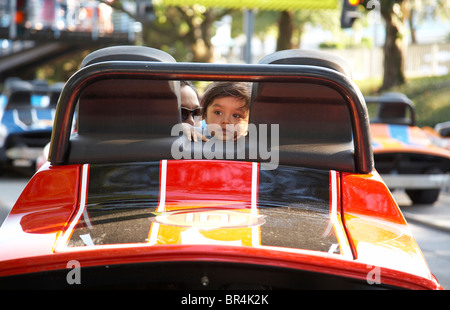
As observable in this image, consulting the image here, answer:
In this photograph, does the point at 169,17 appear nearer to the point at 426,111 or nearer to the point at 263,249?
the point at 426,111

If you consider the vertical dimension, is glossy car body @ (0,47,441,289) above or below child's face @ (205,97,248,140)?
below

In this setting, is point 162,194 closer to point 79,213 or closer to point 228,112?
point 79,213

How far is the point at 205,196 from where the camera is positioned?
2.42 meters

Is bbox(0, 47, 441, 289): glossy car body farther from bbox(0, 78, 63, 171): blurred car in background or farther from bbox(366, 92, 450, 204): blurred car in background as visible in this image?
bbox(0, 78, 63, 171): blurred car in background

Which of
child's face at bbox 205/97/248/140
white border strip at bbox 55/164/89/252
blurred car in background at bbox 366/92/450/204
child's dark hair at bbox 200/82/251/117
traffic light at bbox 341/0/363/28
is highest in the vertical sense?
traffic light at bbox 341/0/363/28

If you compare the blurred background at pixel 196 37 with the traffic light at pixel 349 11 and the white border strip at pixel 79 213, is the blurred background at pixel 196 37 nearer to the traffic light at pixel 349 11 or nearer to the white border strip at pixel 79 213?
the traffic light at pixel 349 11

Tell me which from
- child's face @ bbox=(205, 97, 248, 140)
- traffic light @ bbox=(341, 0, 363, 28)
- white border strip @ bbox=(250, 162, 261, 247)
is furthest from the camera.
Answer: traffic light @ bbox=(341, 0, 363, 28)

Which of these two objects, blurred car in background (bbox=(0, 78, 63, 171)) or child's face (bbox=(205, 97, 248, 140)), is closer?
child's face (bbox=(205, 97, 248, 140))

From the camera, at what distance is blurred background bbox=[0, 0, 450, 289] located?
46.4 feet

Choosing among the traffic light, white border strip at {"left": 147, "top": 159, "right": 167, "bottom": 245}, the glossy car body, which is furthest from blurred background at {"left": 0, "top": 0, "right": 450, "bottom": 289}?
white border strip at {"left": 147, "top": 159, "right": 167, "bottom": 245}

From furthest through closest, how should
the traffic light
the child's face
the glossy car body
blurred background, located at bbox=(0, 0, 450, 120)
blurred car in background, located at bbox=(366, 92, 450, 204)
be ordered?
blurred background, located at bbox=(0, 0, 450, 120)
the traffic light
blurred car in background, located at bbox=(366, 92, 450, 204)
the child's face
the glossy car body

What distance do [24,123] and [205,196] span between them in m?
9.56

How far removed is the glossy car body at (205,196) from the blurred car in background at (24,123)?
28.2 ft

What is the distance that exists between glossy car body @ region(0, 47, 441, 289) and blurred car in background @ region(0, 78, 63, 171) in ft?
28.2
